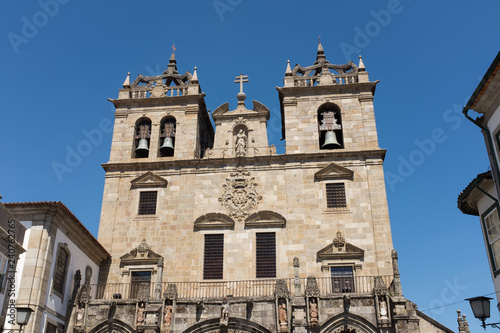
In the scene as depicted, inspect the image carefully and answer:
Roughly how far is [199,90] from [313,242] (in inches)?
446

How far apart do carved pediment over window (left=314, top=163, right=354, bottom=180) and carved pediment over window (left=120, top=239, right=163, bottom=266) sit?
8905 millimetres

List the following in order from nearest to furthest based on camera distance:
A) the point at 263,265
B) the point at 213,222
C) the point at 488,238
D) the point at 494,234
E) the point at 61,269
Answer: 1. the point at 494,234
2. the point at 488,238
3. the point at 61,269
4. the point at 263,265
5. the point at 213,222

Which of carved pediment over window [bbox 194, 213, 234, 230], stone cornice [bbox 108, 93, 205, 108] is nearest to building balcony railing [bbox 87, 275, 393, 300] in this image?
carved pediment over window [bbox 194, 213, 234, 230]

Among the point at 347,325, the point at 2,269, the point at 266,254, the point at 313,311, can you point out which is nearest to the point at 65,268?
the point at 2,269

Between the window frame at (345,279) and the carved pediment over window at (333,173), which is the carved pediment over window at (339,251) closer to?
the window frame at (345,279)

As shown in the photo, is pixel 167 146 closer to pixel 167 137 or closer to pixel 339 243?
pixel 167 137

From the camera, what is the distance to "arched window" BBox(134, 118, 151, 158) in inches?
1100

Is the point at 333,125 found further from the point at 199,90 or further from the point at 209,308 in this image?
the point at 209,308

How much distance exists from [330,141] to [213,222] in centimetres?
747

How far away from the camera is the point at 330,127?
27266 millimetres

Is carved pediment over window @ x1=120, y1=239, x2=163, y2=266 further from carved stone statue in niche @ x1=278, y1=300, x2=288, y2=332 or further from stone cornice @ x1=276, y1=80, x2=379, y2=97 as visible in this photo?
stone cornice @ x1=276, y1=80, x2=379, y2=97

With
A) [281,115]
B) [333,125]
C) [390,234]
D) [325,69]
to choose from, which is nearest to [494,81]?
[390,234]

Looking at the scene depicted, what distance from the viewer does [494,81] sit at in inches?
553

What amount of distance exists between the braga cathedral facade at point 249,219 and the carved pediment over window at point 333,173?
5 cm
